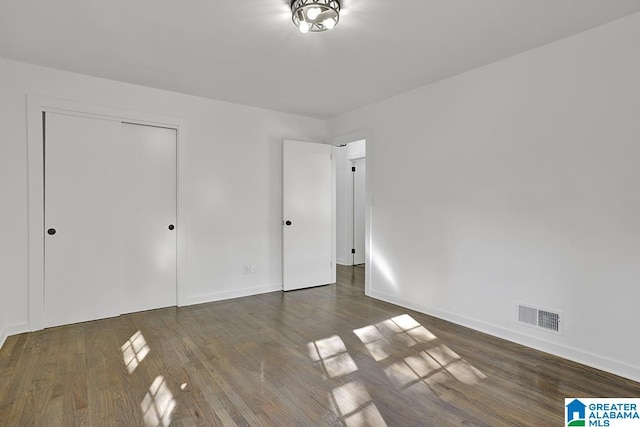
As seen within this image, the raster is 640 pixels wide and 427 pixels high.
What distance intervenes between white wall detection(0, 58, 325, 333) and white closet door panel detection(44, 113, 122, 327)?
21cm

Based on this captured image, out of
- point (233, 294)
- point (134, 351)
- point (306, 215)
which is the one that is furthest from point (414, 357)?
point (306, 215)

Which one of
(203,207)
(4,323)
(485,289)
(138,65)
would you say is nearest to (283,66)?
(138,65)

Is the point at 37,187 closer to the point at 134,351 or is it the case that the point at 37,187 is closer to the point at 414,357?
the point at 134,351

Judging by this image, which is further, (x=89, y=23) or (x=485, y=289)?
(x=485, y=289)

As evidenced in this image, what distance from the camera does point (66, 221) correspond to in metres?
3.50

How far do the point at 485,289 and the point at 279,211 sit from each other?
2847mm

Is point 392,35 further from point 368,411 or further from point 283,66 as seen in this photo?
point 368,411

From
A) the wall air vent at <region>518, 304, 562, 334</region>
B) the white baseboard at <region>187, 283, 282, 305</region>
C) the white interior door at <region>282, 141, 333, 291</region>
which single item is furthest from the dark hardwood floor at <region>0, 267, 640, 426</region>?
the white interior door at <region>282, 141, 333, 291</region>

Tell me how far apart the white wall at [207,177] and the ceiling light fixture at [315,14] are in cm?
230

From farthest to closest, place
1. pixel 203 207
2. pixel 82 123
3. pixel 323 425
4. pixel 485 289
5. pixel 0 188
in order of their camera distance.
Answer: pixel 203 207 < pixel 82 123 < pixel 485 289 < pixel 0 188 < pixel 323 425

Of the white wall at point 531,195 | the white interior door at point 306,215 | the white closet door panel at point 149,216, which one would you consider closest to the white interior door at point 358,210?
the white interior door at point 306,215

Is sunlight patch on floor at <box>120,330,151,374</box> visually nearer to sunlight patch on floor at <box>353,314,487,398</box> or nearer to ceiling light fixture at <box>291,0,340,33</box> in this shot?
sunlight patch on floor at <box>353,314,487,398</box>

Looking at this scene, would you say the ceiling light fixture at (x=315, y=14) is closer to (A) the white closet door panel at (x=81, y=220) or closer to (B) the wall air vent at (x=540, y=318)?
(A) the white closet door panel at (x=81, y=220)

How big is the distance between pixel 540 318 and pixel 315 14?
2.98 m
